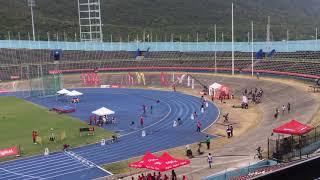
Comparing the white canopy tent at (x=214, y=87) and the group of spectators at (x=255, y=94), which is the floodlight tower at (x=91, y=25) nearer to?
the white canopy tent at (x=214, y=87)

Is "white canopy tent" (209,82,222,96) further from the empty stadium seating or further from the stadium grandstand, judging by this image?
the empty stadium seating

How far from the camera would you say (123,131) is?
43.4m

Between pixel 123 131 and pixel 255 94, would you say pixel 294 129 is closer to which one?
pixel 123 131

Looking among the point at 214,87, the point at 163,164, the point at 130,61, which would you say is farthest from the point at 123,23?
the point at 163,164

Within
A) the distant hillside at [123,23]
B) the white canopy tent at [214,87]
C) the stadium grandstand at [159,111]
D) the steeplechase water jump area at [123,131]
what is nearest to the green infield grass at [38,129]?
the stadium grandstand at [159,111]

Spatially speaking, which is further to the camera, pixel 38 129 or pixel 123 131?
pixel 38 129

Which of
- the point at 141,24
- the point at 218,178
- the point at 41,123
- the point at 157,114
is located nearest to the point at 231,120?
the point at 157,114

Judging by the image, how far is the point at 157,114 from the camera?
5200 centimetres

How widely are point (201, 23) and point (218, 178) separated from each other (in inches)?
6846

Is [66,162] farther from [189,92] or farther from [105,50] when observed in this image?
[105,50]

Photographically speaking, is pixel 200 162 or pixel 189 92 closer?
pixel 200 162

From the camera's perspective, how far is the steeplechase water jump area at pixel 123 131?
3180 cm

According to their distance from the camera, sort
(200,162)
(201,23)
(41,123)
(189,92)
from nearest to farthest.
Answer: (200,162) → (41,123) → (189,92) → (201,23)

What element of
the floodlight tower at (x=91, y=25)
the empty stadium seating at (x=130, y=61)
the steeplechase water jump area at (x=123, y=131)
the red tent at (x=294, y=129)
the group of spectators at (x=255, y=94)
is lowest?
the steeplechase water jump area at (x=123, y=131)
